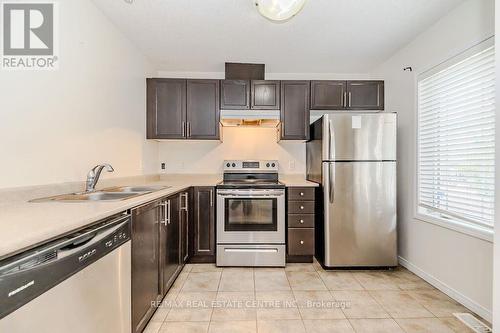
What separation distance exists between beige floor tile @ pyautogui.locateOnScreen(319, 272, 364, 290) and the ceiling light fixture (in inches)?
93.0

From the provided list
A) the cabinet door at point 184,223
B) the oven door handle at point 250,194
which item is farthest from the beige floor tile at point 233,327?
the oven door handle at point 250,194

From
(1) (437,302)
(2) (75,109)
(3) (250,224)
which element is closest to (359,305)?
(1) (437,302)

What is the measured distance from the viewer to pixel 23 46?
1589mm

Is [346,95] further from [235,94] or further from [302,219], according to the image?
[302,219]

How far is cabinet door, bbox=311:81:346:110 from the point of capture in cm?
322

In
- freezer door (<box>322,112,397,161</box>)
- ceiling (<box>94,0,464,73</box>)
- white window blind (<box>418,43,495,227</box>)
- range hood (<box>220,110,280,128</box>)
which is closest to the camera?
white window blind (<box>418,43,495,227</box>)

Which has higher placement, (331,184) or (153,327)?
(331,184)

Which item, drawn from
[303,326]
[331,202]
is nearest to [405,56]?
[331,202]

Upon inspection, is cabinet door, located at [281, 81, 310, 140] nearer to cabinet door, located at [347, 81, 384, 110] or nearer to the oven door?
cabinet door, located at [347, 81, 384, 110]

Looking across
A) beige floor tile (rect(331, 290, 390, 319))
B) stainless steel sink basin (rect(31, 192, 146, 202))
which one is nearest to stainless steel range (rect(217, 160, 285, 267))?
beige floor tile (rect(331, 290, 390, 319))

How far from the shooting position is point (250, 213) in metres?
2.83

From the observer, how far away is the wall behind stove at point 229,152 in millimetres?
3521

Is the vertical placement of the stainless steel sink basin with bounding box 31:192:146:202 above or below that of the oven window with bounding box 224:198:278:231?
above

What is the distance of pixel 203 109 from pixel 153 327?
2.35 metres
